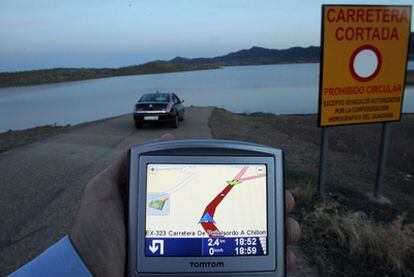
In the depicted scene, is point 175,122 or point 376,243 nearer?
point 376,243

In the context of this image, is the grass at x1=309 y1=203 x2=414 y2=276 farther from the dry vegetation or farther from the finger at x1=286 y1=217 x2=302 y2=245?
the finger at x1=286 y1=217 x2=302 y2=245

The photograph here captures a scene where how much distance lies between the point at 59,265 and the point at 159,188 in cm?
54

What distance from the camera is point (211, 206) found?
1777mm

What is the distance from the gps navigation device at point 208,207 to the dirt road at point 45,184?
0.46m

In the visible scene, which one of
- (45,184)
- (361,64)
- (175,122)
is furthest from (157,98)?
(361,64)

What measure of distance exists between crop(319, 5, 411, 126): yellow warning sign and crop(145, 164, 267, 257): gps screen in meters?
4.74

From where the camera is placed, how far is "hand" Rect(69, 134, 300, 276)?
6.06 feet

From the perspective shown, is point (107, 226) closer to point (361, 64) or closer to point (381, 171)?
point (361, 64)

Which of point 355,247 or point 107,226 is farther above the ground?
point 107,226

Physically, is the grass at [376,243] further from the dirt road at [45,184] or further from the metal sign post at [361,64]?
the dirt road at [45,184]

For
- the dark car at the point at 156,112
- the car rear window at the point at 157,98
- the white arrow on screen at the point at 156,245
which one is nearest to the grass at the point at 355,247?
the white arrow on screen at the point at 156,245

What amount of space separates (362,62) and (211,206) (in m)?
5.35

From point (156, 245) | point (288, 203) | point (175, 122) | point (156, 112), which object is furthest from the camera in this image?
point (175, 122)

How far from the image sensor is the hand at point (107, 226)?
72.7 inches
